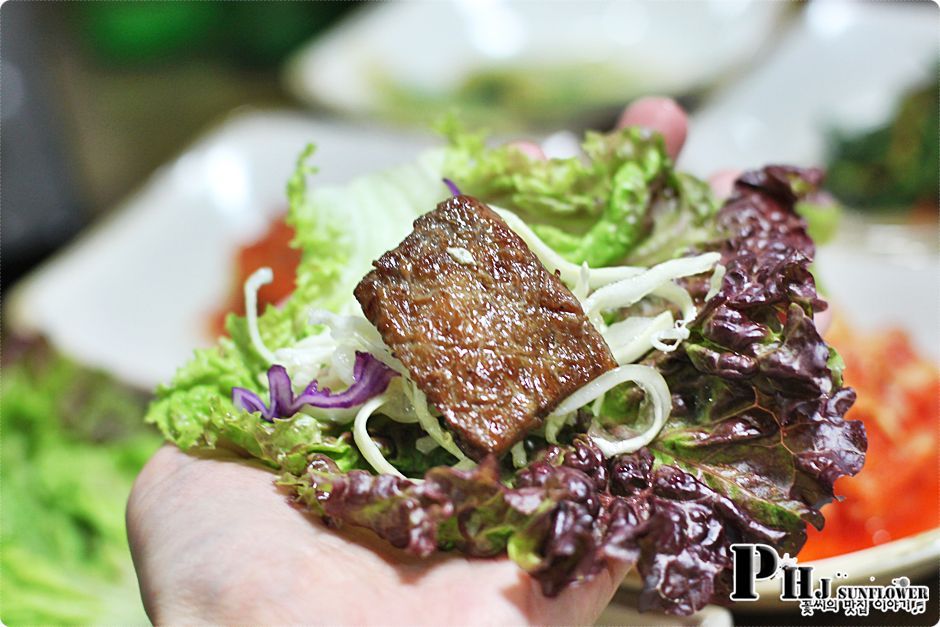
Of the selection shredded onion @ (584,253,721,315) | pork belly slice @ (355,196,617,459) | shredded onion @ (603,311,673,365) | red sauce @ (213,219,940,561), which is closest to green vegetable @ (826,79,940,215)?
red sauce @ (213,219,940,561)

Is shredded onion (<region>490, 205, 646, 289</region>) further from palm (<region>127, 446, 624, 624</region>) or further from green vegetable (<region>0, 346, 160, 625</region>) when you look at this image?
green vegetable (<region>0, 346, 160, 625</region>)

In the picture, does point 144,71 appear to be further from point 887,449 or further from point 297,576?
point 297,576

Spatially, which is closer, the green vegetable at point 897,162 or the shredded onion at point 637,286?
the shredded onion at point 637,286

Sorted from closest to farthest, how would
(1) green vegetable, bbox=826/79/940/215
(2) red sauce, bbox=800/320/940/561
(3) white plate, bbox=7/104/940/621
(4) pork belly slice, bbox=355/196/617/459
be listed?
(4) pork belly slice, bbox=355/196/617/459 → (2) red sauce, bbox=800/320/940/561 → (3) white plate, bbox=7/104/940/621 → (1) green vegetable, bbox=826/79/940/215

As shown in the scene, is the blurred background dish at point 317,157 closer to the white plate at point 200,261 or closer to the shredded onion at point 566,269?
the white plate at point 200,261

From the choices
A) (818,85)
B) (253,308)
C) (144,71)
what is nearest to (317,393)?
(253,308)

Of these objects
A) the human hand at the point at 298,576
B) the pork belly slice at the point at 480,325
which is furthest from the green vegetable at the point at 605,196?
the human hand at the point at 298,576
